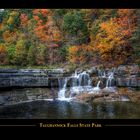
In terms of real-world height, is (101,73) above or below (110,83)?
above

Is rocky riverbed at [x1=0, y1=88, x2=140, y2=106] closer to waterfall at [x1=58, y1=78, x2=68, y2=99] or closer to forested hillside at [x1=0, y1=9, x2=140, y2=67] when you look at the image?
waterfall at [x1=58, y1=78, x2=68, y2=99]

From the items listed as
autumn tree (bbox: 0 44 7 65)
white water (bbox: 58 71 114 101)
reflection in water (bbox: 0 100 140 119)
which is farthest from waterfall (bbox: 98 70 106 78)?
autumn tree (bbox: 0 44 7 65)

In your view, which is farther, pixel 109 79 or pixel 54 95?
pixel 54 95

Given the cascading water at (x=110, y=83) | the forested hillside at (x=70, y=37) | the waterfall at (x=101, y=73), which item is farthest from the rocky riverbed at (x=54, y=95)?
the forested hillside at (x=70, y=37)

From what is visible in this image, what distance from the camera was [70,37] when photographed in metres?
4.33

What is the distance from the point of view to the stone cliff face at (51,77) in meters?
4.27

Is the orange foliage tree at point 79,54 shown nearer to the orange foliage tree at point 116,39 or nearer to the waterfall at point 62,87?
the orange foliage tree at point 116,39

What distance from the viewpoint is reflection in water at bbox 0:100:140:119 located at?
166 inches

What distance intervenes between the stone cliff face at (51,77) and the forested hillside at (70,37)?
9cm

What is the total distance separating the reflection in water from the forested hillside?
1.49 feet

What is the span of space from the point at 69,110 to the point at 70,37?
0.80 m

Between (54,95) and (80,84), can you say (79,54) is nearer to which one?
(80,84)

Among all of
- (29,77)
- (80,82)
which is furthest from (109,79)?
(29,77)
